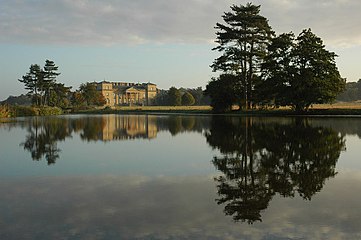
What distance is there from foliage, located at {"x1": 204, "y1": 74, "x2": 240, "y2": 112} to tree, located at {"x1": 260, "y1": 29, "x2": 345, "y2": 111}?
5.48 metres

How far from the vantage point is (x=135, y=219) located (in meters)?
5.11

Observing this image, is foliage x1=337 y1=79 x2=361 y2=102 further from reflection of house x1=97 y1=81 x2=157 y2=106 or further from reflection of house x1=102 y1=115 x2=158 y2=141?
reflection of house x1=102 y1=115 x2=158 y2=141

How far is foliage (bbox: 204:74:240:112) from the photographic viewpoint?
4725 cm

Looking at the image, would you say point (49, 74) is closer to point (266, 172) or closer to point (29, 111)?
point (29, 111)

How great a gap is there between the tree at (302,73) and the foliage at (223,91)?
5.48 meters

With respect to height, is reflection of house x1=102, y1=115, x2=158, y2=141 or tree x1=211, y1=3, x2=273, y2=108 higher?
tree x1=211, y1=3, x2=273, y2=108

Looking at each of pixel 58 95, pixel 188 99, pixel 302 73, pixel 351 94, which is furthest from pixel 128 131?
pixel 351 94

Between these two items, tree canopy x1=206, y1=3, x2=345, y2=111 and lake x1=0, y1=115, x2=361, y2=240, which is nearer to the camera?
lake x1=0, y1=115, x2=361, y2=240

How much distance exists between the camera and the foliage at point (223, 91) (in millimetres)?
47250

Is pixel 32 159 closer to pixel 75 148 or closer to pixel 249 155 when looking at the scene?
pixel 75 148

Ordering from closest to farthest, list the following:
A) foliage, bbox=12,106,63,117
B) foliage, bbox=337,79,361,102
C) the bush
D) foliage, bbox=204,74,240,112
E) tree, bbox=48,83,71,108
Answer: foliage, bbox=204,74,240,112, foliage, bbox=12,106,63,117, the bush, tree, bbox=48,83,71,108, foliage, bbox=337,79,361,102

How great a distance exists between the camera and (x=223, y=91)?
47.7 metres

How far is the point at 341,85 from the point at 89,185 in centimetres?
4029

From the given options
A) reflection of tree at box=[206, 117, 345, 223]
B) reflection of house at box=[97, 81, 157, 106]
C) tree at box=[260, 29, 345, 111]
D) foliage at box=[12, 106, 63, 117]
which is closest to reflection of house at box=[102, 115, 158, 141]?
reflection of tree at box=[206, 117, 345, 223]
